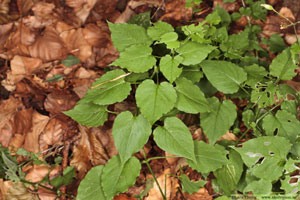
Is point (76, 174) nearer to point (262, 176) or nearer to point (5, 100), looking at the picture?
point (5, 100)

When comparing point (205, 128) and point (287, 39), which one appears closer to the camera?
point (205, 128)

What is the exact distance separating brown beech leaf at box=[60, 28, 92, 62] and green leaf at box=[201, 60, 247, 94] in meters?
1.22

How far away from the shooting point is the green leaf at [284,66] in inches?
69.8

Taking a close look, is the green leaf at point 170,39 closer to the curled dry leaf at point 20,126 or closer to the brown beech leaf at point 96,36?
the brown beech leaf at point 96,36

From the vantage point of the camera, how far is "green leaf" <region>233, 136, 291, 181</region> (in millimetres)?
1561

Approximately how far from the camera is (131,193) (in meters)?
1.86

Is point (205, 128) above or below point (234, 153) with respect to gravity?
above

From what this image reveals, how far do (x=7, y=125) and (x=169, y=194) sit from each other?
4.97ft

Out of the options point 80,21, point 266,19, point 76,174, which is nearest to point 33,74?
point 80,21

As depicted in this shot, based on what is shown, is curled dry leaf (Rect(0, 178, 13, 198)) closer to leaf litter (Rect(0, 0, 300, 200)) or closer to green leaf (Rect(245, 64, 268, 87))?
leaf litter (Rect(0, 0, 300, 200))

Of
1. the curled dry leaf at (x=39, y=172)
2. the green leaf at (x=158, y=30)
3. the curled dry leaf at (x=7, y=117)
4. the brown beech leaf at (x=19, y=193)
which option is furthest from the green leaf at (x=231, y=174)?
the curled dry leaf at (x=7, y=117)

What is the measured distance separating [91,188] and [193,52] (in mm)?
1168

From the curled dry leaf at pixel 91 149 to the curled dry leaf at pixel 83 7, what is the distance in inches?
48.4

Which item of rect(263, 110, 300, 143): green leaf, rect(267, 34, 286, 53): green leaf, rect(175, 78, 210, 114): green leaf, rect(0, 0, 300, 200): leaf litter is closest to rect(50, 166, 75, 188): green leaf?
rect(0, 0, 300, 200): leaf litter
